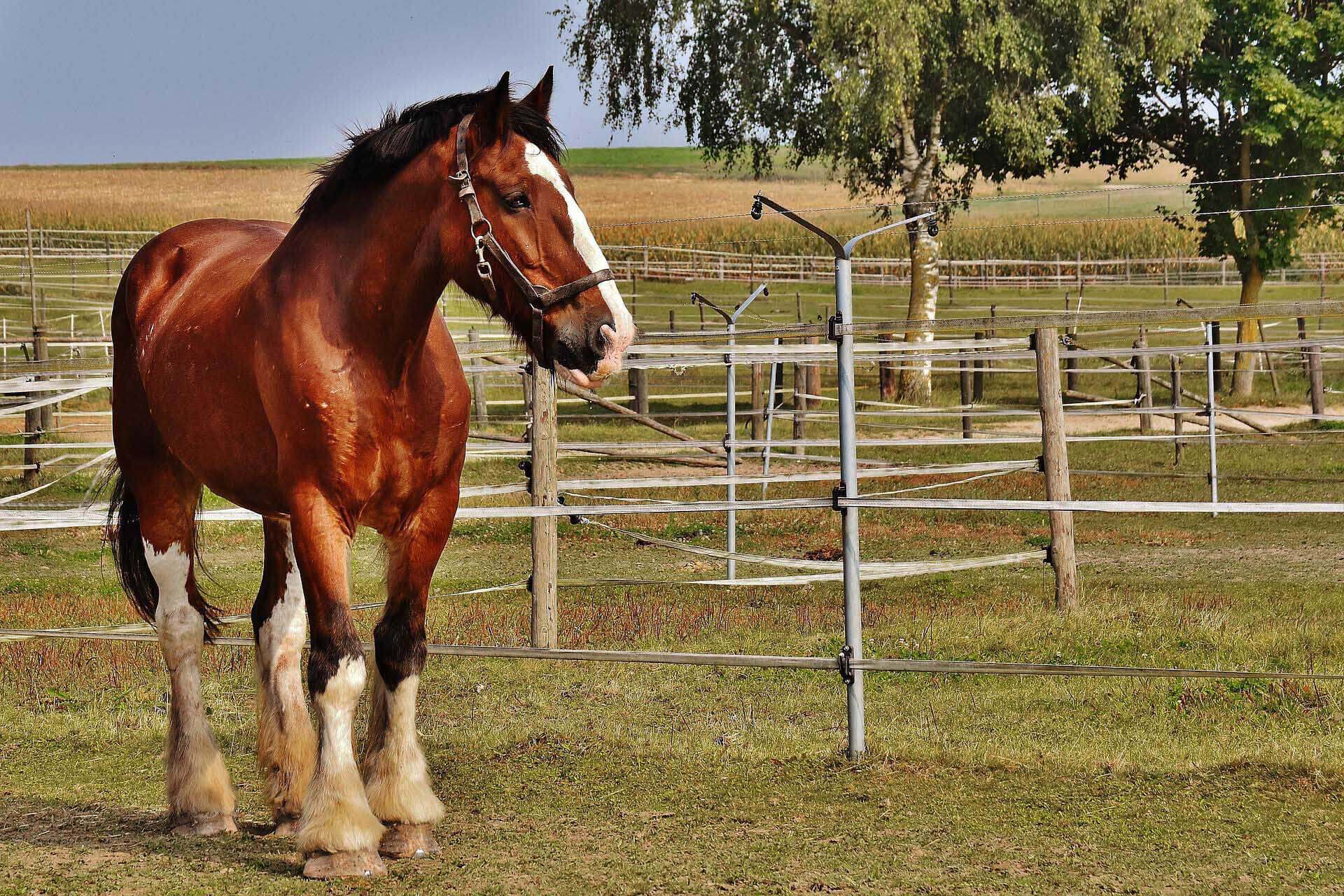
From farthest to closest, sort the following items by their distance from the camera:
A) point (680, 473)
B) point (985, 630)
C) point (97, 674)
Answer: point (680, 473) < point (985, 630) < point (97, 674)

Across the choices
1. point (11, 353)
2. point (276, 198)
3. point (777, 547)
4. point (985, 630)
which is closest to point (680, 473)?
point (777, 547)

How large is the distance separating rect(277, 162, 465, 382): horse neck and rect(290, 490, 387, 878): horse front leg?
0.50 metres

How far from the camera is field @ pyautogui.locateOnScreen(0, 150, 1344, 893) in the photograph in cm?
396

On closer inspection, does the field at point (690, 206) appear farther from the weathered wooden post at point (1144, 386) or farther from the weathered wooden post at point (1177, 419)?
the weathered wooden post at point (1177, 419)

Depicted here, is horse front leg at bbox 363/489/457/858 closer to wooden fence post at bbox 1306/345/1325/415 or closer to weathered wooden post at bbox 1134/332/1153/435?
weathered wooden post at bbox 1134/332/1153/435

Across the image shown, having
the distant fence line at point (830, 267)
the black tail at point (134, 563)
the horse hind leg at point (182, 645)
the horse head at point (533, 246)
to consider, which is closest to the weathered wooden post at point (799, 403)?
the black tail at point (134, 563)

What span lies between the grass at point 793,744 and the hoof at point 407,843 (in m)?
0.06

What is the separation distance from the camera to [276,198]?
60906 mm

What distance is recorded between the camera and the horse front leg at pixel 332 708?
12.4 feet

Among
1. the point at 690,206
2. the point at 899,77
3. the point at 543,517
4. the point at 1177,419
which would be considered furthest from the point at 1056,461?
the point at 690,206

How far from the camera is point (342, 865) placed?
3.81 meters

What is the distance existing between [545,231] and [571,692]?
3503mm

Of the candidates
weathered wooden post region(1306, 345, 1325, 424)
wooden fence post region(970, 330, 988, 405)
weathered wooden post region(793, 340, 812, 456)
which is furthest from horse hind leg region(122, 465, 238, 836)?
wooden fence post region(970, 330, 988, 405)

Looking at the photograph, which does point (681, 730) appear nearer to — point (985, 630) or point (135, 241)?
point (985, 630)
